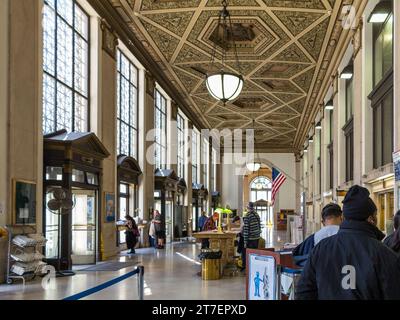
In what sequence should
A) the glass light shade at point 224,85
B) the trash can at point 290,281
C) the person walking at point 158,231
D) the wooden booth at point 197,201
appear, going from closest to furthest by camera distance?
the trash can at point 290,281, the glass light shade at point 224,85, the person walking at point 158,231, the wooden booth at point 197,201

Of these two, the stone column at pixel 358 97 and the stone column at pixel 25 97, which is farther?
the stone column at pixel 358 97

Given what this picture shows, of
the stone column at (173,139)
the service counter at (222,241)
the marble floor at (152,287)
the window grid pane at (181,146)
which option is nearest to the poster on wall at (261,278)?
the marble floor at (152,287)

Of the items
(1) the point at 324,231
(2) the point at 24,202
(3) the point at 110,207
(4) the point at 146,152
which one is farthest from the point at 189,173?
(1) the point at 324,231

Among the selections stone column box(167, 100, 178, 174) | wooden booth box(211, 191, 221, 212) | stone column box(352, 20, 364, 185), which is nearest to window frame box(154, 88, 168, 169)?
stone column box(167, 100, 178, 174)

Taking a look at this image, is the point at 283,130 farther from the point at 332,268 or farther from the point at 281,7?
the point at 332,268

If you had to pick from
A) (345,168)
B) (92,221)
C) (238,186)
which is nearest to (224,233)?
(92,221)

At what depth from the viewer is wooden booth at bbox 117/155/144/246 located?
16.2 metres

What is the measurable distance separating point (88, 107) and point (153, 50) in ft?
15.4

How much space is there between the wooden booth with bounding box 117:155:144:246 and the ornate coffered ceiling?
12.8 ft

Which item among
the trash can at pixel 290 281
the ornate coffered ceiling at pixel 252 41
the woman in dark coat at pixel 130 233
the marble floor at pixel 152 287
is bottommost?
the marble floor at pixel 152 287

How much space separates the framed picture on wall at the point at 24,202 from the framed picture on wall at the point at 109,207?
4490 mm

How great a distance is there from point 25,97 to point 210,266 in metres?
4.67

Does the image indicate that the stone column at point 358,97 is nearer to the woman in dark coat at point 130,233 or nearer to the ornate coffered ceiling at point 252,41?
the ornate coffered ceiling at point 252,41

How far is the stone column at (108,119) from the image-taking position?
1430 centimetres
